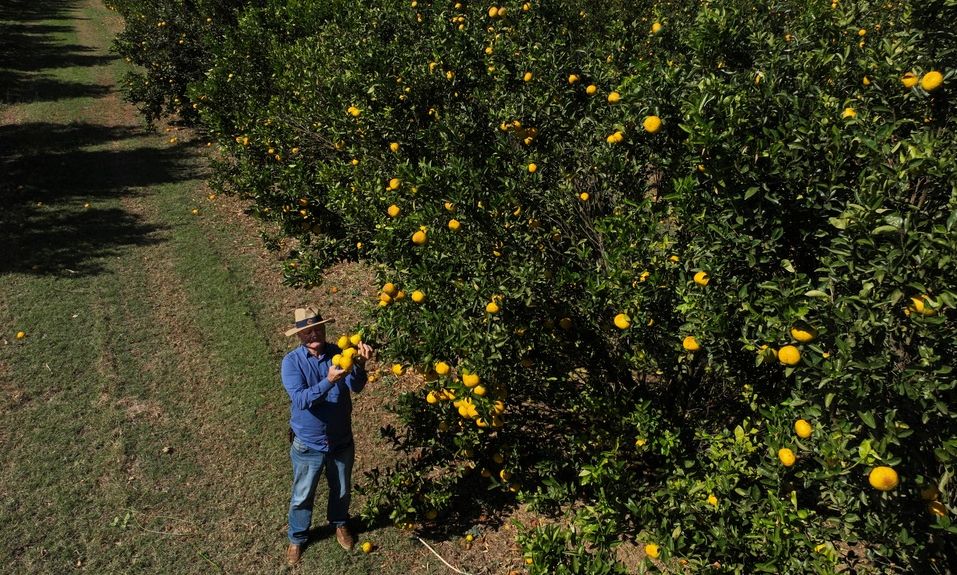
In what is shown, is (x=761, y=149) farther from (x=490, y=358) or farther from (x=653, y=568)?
(x=653, y=568)

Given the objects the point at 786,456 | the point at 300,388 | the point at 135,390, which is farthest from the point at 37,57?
the point at 786,456

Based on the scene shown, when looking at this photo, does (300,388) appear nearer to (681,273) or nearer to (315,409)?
(315,409)

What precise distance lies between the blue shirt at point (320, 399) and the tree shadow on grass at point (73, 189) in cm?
623

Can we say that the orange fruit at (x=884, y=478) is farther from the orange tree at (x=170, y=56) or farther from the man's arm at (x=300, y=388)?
the orange tree at (x=170, y=56)

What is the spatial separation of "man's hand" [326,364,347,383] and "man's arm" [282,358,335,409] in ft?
0.18

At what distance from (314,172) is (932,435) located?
6106 millimetres

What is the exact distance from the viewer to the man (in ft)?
13.5

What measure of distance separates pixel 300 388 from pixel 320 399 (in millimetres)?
187

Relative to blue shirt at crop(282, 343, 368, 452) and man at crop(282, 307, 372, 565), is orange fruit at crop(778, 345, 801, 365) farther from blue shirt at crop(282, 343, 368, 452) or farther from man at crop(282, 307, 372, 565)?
blue shirt at crop(282, 343, 368, 452)

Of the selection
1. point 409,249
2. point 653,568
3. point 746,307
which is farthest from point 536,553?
point 409,249

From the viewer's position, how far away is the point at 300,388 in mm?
4164

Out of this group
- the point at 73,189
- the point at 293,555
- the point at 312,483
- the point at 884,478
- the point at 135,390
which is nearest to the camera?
the point at 884,478

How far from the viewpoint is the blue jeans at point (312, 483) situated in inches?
170

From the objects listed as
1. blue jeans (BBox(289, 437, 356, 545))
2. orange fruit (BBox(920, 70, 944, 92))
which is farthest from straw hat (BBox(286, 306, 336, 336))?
orange fruit (BBox(920, 70, 944, 92))
